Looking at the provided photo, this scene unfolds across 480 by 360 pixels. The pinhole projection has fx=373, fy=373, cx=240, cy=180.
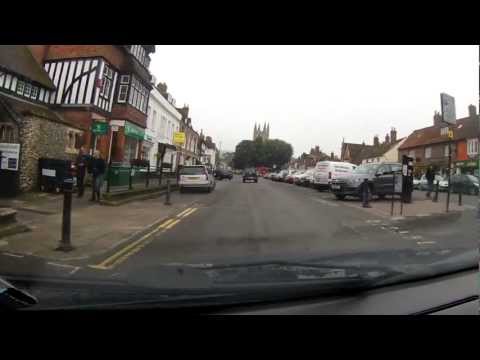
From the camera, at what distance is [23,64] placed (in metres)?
18.5

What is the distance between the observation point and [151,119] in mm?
Answer: 29156

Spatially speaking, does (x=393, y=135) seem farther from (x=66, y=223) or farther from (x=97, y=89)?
(x=66, y=223)

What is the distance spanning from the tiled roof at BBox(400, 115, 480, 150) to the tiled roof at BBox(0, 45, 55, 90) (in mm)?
34241

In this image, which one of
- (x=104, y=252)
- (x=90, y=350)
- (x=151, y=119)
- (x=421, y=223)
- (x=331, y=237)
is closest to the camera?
(x=90, y=350)

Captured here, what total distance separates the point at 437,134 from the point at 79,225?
45632 millimetres

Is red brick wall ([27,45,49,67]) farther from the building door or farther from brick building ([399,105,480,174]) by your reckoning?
brick building ([399,105,480,174])

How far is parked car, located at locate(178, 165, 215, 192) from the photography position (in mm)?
19703

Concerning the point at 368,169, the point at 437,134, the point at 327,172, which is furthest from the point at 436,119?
the point at 368,169

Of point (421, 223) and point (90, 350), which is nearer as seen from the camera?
point (90, 350)

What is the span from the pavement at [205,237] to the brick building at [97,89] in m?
10.6
